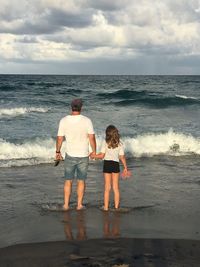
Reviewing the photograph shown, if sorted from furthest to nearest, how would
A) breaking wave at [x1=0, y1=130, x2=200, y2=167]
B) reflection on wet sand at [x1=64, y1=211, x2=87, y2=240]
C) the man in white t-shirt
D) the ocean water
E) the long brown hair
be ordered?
breaking wave at [x1=0, y1=130, x2=200, y2=167] → the long brown hair → the man in white t-shirt → the ocean water → reflection on wet sand at [x1=64, y1=211, x2=87, y2=240]

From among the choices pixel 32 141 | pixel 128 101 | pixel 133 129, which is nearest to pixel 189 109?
pixel 128 101

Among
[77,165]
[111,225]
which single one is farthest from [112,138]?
[111,225]

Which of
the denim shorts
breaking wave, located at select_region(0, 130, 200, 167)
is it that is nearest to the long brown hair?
the denim shorts

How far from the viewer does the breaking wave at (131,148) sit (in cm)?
1299

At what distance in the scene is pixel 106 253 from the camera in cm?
539

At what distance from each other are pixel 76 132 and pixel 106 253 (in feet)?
7.71

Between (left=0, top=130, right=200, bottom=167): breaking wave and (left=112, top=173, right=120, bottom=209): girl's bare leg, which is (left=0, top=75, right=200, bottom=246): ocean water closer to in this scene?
(left=0, top=130, right=200, bottom=167): breaking wave

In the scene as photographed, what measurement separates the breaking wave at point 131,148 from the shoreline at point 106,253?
6382 millimetres

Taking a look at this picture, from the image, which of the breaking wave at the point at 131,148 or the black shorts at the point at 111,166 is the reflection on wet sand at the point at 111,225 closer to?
the black shorts at the point at 111,166

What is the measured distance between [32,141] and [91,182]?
5757mm

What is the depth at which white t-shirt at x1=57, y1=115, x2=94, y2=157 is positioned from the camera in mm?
7132

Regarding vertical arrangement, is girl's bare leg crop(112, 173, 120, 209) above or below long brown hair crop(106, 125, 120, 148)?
below

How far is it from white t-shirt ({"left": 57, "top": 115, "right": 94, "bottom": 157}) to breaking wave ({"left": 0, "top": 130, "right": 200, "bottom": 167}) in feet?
16.2

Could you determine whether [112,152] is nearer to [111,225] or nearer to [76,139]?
[76,139]
